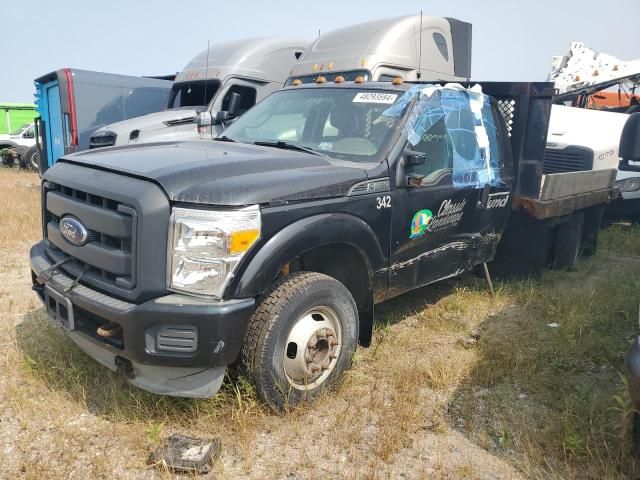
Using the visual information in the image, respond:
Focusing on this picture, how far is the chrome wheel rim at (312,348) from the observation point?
306cm

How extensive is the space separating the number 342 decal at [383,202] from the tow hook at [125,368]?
1.74 m

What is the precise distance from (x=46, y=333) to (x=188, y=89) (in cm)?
644

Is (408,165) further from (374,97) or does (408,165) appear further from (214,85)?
(214,85)

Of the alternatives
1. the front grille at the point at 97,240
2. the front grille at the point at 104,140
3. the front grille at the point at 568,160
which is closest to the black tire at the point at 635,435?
the front grille at the point at 97,240

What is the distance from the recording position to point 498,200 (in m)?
4.68

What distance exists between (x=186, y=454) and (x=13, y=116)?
88.4ft

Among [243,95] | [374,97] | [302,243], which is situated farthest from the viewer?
[243,95]

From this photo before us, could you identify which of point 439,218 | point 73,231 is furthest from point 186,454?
point 439,218

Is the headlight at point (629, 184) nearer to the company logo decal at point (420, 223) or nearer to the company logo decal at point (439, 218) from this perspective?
the company logo decal at point (439, 218)

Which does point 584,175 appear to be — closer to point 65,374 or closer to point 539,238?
point 539,238

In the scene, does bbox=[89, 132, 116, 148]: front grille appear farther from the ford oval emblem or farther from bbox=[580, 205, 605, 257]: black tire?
bbox=[580, 205, 605, 257]: black tire

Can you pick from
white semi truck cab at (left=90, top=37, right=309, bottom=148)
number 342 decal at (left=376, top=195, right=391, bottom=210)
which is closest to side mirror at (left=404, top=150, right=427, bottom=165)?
number 342 decal at (left=376, top=195, right=391, bottom=210)

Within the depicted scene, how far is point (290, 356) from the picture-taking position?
121 inches

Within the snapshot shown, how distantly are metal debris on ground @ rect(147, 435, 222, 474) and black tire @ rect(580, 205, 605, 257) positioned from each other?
5.67 metres
